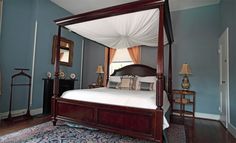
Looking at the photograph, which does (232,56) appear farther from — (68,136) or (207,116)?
(68,136)

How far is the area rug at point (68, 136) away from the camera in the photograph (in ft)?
8.01

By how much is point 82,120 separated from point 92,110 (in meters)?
0.32

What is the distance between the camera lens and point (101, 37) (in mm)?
3984

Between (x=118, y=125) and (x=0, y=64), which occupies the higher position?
(x=0, y=64)

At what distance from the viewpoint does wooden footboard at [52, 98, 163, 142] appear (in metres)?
2.24

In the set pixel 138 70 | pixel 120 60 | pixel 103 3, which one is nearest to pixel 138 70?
pixel 138 70

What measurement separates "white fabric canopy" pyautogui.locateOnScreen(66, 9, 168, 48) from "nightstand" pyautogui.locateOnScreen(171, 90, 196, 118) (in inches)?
64.5

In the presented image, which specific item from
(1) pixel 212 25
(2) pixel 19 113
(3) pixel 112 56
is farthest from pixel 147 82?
(2) pixel 19 113

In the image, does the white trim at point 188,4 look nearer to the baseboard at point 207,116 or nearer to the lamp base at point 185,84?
the lamp base at point 185,84

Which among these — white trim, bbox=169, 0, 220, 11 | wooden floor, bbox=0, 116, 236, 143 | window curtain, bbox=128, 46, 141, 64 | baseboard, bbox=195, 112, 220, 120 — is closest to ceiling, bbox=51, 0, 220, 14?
white trim, bbox=169, 0, 220, 11

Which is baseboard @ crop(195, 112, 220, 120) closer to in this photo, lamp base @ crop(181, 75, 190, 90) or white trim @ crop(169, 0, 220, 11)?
lamp base @ crop(181, 75, 190, 90)

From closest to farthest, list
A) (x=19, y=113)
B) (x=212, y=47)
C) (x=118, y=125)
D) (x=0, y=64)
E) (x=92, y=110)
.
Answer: (x=118, y=125)
(x=92, y=110)
(x=0, y=64)
(x=19, y=113)
(x=212, y=47)

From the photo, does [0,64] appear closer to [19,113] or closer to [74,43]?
[19,113]

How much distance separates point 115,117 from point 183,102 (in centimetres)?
232
